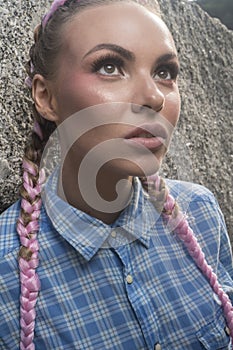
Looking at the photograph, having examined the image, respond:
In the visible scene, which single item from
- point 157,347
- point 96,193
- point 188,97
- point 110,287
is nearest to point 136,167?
point 96,193

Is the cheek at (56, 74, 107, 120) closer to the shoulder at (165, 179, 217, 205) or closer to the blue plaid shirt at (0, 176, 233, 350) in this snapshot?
the blue plaid shirt at (0, 176, 233, 350)

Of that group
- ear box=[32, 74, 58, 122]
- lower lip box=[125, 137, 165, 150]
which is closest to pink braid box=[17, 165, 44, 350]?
ear box=[32, 74, 58, 122]

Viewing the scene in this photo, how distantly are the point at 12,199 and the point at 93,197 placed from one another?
0.28 m

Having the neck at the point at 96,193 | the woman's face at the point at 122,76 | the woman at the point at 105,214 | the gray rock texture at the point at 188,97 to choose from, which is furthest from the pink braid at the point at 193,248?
the gray rock texture at the point at 188,97

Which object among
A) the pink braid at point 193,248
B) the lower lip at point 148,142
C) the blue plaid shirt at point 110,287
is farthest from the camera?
the pink braid at point 193,248

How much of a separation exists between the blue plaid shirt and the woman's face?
0.19m

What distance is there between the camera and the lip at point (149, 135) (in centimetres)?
94

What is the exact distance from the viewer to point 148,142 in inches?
37.3

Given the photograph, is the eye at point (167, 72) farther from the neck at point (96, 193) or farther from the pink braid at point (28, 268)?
the pink braid at point (28, 268)

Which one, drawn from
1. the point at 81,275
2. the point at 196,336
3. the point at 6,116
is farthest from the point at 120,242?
the point at 6,116

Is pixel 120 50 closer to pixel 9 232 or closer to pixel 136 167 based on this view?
pixel 136 167

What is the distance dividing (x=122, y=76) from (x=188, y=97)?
2.87ft

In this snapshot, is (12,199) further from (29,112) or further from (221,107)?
(221,107)

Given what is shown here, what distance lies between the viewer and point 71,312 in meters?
1.06
